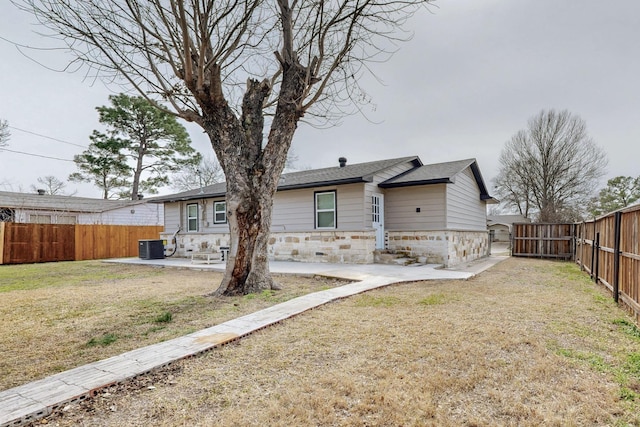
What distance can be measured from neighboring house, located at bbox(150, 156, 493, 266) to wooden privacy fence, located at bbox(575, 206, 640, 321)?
3971 millimetres

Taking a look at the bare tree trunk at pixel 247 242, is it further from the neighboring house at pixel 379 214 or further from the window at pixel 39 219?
the window at pixel 39 219

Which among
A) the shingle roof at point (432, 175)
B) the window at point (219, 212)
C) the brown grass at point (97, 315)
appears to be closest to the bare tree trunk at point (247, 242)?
the brown grass at point (97, 315)

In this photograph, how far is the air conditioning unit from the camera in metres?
14.8

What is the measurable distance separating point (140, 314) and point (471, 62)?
33.3 ft

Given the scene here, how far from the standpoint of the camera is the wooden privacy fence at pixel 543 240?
1362 cm

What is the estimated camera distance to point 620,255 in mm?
5141

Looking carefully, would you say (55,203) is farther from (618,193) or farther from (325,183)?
(618,193)

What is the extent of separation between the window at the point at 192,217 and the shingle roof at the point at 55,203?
311 inches

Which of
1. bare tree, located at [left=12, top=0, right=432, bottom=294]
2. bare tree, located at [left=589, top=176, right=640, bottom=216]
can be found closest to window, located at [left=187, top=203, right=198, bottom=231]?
bare tree, located at [left=12, top=0, right=432, bottom=294]

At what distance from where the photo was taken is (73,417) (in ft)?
7.09

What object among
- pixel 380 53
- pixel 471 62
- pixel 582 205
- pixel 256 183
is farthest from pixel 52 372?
pixel 582 205

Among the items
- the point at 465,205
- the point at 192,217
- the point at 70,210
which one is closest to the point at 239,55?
the point at 465,205

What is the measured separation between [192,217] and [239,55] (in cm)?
1042

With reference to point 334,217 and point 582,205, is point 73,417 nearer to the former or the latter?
point 334,217
